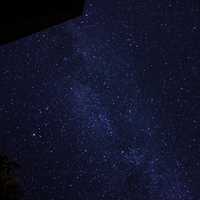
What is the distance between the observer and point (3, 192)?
159cm

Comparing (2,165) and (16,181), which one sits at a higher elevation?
(2,165)

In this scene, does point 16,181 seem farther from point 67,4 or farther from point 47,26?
point 67,4

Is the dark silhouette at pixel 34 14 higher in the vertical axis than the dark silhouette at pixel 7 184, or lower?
higher

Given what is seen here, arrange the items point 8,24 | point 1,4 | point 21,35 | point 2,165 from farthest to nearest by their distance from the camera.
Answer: point 2,165 < point 21,35 < point 8,24 < point 1,4

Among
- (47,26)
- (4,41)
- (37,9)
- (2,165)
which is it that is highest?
(37,9)

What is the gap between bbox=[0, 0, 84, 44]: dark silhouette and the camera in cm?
142

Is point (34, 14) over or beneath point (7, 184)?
over

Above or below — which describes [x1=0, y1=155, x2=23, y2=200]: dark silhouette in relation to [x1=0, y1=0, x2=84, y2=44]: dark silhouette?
below

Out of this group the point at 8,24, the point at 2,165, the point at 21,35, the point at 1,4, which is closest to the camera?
the point at 1,4

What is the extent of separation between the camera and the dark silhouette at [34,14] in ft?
4.65

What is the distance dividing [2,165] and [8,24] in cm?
92

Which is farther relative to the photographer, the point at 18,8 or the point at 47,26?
the point at 47,26

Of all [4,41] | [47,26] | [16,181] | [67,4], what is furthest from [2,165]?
[67,4]

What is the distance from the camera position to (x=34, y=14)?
4.77 ft
